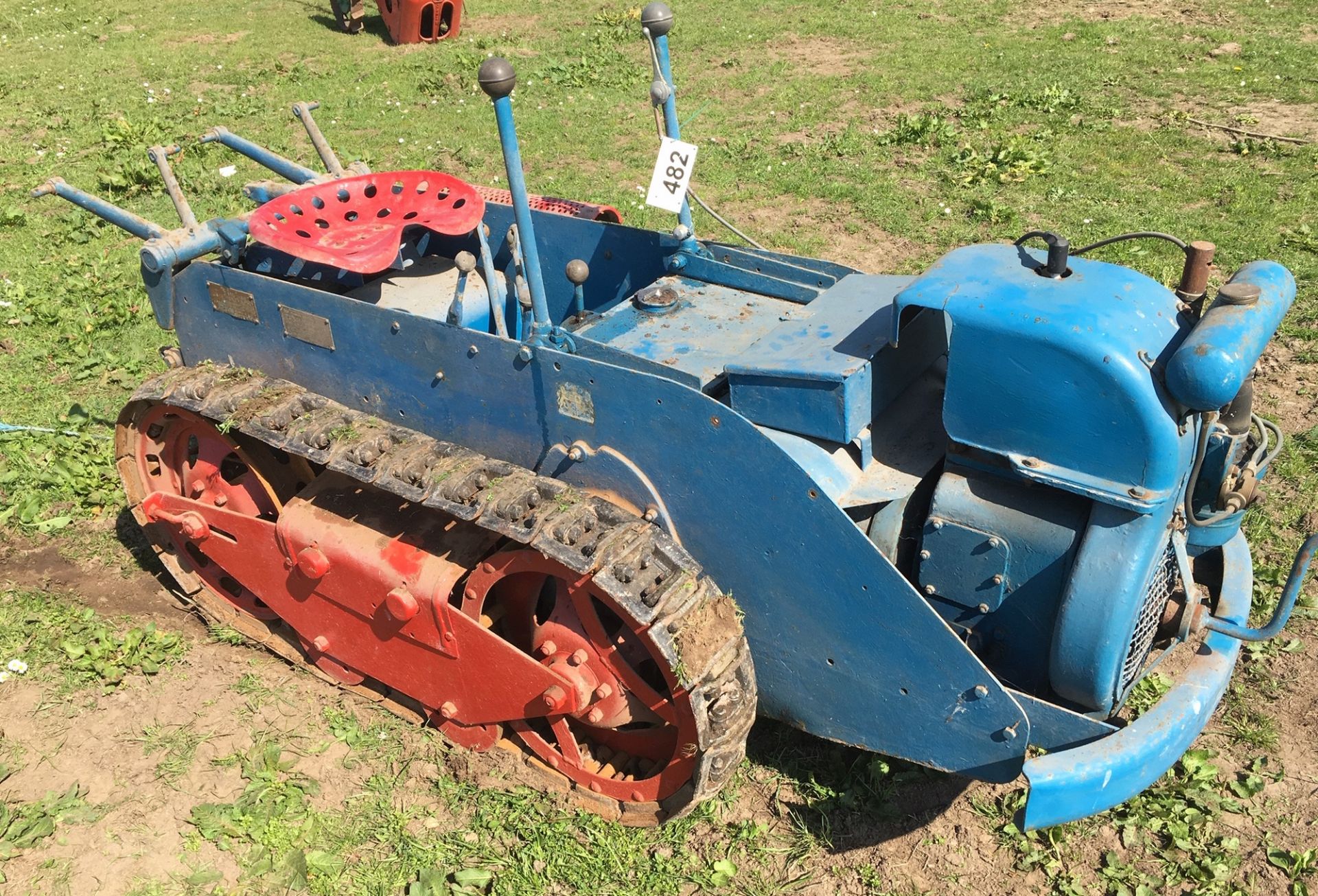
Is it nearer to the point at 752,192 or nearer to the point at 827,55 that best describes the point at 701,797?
the point at 752,192

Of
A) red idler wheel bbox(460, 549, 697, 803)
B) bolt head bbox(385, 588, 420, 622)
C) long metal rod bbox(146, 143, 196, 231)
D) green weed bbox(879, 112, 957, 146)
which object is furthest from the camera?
→ green weed bbox(879, 112, 957, 146)

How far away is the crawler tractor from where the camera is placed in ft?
10.5

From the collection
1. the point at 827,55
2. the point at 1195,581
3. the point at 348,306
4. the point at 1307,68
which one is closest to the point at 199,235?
the point at 348,306

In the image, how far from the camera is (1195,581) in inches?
164

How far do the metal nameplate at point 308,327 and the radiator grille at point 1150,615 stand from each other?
3133 millimetres

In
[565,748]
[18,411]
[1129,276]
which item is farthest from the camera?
[18,411]

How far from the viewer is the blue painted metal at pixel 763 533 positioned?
327 centimetres

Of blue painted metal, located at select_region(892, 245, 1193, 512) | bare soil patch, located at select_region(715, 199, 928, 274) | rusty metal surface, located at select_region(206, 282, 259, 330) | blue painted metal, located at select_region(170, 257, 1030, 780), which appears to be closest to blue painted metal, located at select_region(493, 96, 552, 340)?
blue painted metal, located at select_region(170, 257, 1030, 780)

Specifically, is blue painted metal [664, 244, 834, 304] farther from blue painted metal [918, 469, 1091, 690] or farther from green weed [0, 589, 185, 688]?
green weed [0, 589, 185, 688]

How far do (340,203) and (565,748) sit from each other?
2602mm

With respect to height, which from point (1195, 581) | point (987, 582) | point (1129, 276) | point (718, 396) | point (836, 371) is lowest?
point (1195, 581)

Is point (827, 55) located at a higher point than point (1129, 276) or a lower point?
lower

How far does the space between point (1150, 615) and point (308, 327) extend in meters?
3.30

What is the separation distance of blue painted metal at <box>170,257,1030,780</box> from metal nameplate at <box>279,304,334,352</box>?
72 mm
